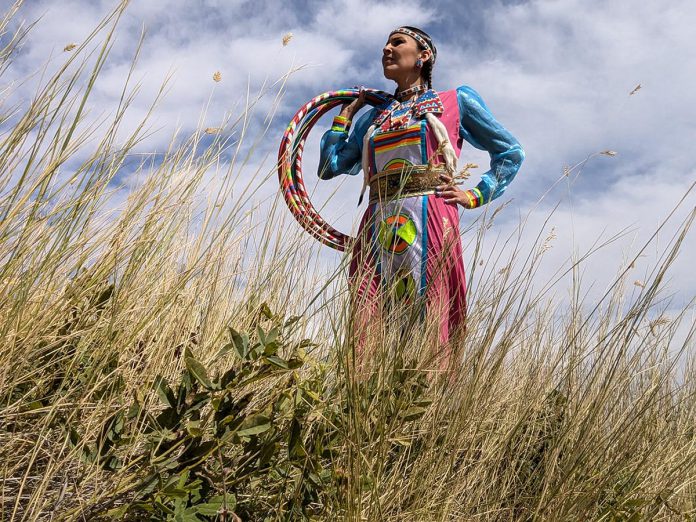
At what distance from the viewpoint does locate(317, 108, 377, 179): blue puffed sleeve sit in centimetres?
275

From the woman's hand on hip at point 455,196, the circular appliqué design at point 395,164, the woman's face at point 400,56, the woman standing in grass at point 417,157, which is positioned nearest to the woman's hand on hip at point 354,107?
the woman standing in grass at point 417,157

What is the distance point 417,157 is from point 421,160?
0.06ft

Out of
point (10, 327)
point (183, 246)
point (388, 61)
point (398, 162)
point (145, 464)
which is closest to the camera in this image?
point (145, 464)

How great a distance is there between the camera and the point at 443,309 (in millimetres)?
2127

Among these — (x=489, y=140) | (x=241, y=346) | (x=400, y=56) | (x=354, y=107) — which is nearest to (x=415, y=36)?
(x=400, y=56)

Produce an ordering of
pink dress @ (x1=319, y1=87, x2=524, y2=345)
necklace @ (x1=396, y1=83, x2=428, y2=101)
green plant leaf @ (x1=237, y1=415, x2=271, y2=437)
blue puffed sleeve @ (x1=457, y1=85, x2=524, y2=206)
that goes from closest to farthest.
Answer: green plant leaf @ (x1=237, y1=415, x2=271, y2=437), pink dress @ (x1=319, y1=87, x2=524, y2=345), blue puffed sleeve @ (x1=457, y1=85, x2=524, y2=206), necklace @ (x1=396, y1=83, x2=428, y2=101)

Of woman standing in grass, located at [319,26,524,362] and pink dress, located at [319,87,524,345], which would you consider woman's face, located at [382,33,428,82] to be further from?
pink dress, located at [319,87,524,345]

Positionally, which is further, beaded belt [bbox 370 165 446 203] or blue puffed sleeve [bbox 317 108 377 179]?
blue puffed sleeve [bbox 317 108 377 179]

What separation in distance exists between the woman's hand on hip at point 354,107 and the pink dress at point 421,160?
0.14 feet

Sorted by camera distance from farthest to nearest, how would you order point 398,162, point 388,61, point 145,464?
point 388,61 < point 398,162 < point 145,464

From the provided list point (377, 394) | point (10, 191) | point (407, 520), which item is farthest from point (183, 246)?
point (407, 520)

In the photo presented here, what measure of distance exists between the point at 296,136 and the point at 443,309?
3.03ft

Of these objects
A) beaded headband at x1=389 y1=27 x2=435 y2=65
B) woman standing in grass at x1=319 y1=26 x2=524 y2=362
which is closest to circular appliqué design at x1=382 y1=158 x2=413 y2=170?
woman standing in grass at x1=319 y1=26 x2=524 y2=362

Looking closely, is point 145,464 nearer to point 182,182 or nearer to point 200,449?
point 200,449
